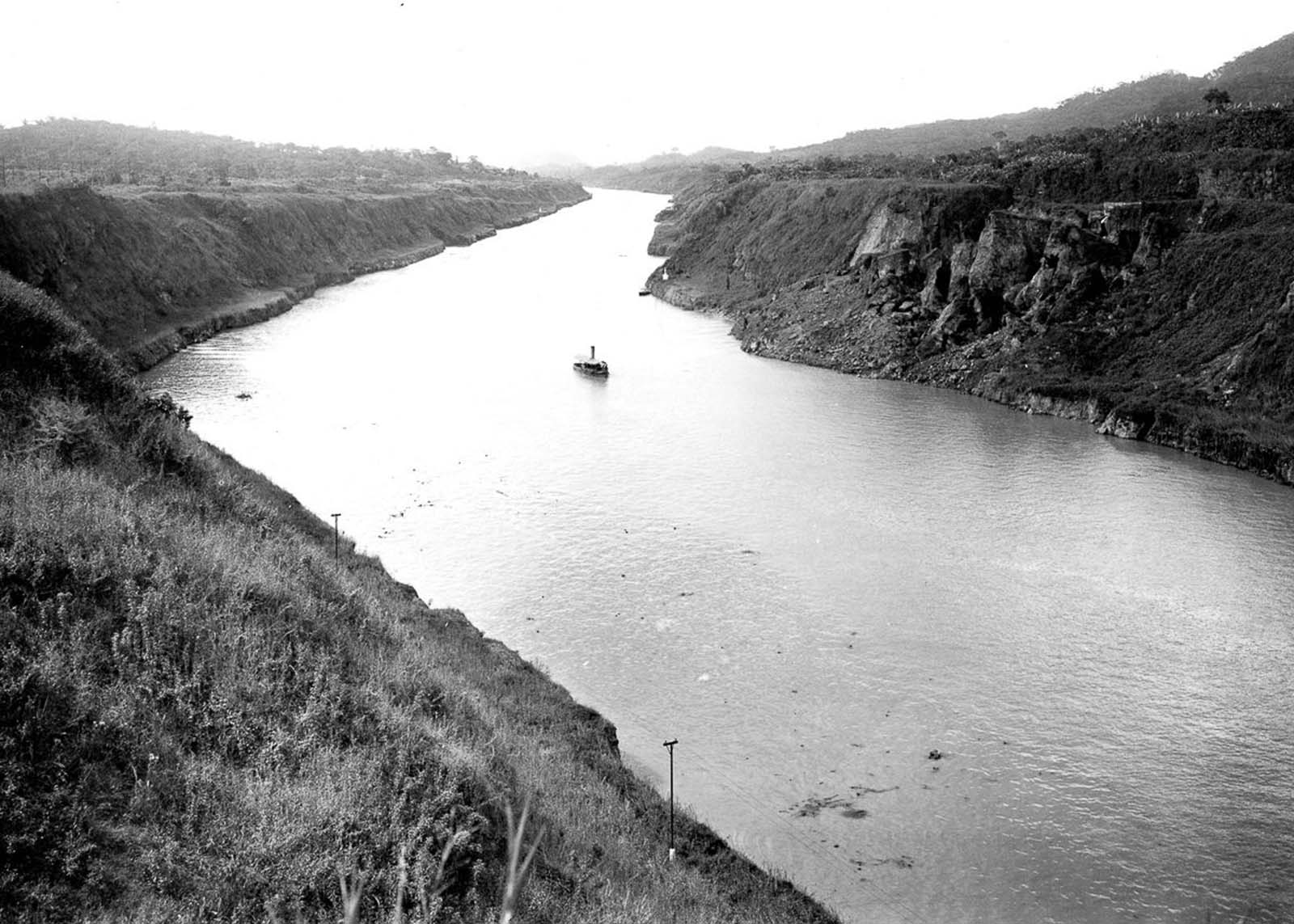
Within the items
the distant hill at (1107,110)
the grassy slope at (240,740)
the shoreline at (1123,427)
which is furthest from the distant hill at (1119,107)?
the grassy slope at (240,740)

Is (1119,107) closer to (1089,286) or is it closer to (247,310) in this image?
(1089,286)

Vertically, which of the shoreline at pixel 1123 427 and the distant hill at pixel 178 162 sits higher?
the distant hill at pixel 178 162

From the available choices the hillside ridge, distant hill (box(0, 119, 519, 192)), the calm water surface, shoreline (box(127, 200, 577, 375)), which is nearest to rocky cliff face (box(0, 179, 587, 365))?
shoreline (box(127, 200, 577, 375))

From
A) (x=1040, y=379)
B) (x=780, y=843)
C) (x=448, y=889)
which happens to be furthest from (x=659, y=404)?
(x=448, y=889)

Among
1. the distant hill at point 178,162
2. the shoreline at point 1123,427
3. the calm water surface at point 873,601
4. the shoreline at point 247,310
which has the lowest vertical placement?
the calm water surface at point 873,601

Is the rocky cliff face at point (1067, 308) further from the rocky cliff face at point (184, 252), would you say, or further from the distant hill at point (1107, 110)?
the distant hill at point (1107, 110)

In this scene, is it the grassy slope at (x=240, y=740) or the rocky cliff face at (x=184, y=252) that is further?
the rocky cliff face at (x=184, y=252)

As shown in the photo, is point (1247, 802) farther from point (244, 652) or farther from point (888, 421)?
point (888, 421)
